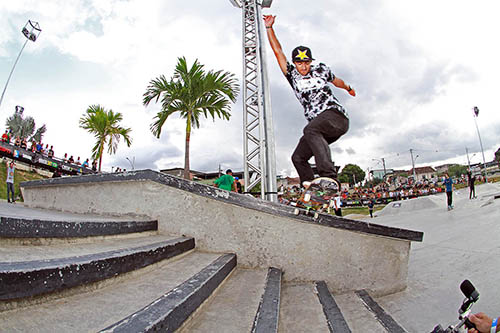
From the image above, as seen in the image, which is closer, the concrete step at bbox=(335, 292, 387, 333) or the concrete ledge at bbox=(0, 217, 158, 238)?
the concrete ledge at bbox=(0, 217, 158, 238)

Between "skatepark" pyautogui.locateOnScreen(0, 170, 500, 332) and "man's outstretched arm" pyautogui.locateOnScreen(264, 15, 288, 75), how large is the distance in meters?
1.78

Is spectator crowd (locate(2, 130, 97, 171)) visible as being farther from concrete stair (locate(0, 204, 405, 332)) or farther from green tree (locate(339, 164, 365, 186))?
green tree (locate(339, 164, 365, 186))

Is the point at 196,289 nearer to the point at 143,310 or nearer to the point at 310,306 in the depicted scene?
the point at 143,310

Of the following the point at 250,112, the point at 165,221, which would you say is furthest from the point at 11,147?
the point at 165,221

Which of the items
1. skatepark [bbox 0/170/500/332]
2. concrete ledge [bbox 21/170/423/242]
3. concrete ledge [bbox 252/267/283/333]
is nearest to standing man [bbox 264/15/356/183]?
concrete ledge [bbox 21/170/423/242]

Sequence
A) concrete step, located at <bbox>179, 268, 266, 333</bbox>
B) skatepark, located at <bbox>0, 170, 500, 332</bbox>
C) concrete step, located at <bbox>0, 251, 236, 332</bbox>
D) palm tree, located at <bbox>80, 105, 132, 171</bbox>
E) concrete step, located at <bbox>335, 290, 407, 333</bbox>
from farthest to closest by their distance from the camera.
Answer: palm tree, located at <bbox>80, 105, 132, 171</bbox> → concrete step, located at <bbox>335, 290, 407, 333</bbox> → concrete step, located at <bbox>179, 268, 266, 333</bbox> → skatepark, located at <bbox>0, 170, 500, 332</bbox> → concrete step, located at <bbox>0, 251, 236, 332</bbox>

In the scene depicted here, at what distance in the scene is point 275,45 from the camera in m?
3.10

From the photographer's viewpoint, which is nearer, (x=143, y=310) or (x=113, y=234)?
(x=143, y=310)

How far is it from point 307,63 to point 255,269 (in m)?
2.39

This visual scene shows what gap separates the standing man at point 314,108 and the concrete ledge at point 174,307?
1515 millimetres

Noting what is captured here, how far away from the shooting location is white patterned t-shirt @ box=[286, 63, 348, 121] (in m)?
2.68

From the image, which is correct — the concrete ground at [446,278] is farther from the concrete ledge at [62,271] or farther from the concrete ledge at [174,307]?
the concrete ledge at [62,271]

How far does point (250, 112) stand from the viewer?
6148 mm

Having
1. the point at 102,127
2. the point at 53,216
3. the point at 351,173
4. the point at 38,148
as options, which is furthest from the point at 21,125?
the point at 351,173
